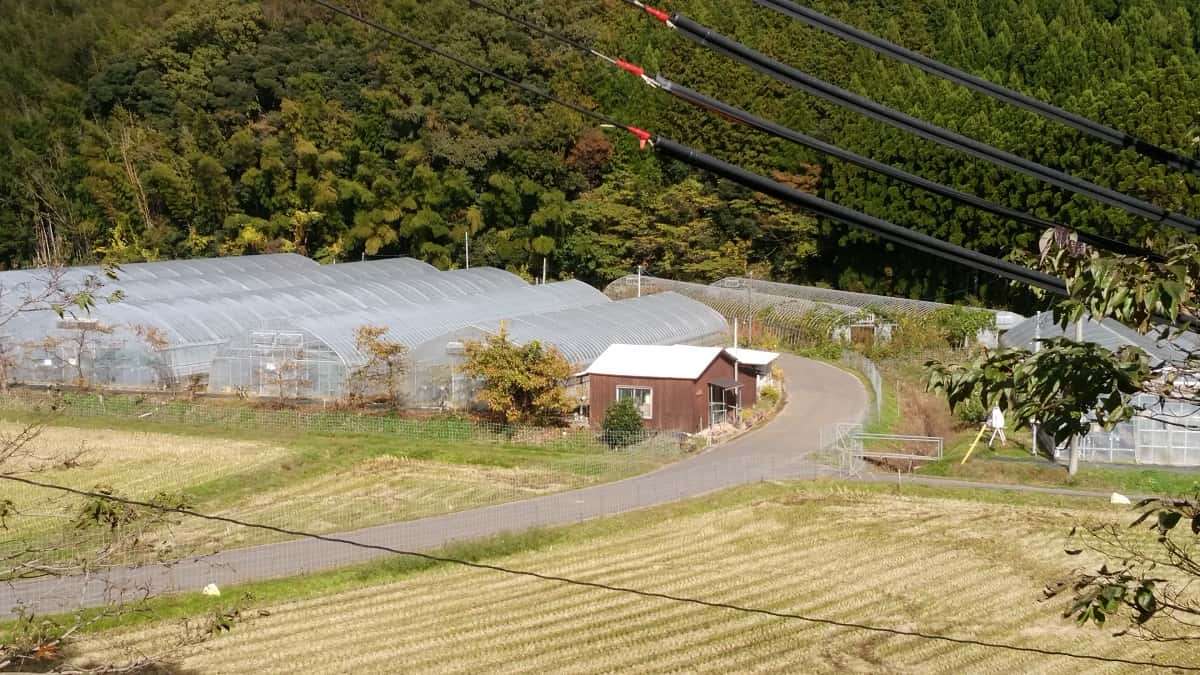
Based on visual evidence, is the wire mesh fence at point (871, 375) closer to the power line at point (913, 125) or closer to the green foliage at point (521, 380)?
the green foliage at point (521, 380)

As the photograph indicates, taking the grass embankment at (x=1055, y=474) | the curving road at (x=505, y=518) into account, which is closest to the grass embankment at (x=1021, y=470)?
the grass embankment at (x=1055, y=474)

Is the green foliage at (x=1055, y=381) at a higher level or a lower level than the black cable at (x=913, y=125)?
lower

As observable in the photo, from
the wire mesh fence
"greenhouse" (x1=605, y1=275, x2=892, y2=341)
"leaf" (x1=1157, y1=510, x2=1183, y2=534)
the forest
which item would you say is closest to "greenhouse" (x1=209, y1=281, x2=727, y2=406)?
the wire mesh fence

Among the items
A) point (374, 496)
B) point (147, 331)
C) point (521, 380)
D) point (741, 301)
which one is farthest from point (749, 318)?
point (374, 496)

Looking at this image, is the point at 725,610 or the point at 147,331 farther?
the point at 147,331

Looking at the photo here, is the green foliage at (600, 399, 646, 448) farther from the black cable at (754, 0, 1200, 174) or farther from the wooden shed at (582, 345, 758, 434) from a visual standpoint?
the black cable at (754, 0, 1200, 174)

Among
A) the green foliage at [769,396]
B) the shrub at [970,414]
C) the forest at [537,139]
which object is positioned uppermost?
the forest at [537,139]

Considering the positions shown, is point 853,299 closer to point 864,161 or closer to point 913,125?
point 864,161
